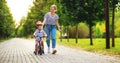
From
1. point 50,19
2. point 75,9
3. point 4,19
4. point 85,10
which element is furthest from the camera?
point 4,19

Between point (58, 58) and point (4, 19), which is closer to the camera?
point (58, 58)

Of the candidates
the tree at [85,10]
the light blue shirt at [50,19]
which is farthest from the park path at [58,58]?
the tree at [85,10]

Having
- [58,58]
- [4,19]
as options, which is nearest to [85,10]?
[58,58]

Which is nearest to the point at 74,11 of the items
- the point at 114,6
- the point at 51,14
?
the point at 114,6

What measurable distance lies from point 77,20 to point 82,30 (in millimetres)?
54698

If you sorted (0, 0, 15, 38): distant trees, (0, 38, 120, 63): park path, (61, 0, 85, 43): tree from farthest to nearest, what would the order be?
(0, 0, 15, 38): distant trees < (61, 0, 85, 43): tree < (0, 38, 120, 63): park path

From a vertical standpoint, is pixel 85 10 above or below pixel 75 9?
below

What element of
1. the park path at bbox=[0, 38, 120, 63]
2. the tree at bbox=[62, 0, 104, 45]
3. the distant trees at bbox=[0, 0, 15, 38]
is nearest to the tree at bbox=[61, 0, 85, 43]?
the tree at bbox=[62, 0, 104, 45]

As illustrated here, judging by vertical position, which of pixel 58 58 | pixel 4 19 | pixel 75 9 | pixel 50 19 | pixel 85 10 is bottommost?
pixel 58 58

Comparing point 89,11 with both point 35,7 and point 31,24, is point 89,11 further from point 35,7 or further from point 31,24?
point 31,24

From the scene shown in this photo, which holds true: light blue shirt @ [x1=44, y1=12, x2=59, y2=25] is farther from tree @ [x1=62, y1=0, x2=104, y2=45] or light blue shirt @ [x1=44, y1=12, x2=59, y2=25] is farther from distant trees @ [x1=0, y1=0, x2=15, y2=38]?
distant trees @ [x1=0, y1=0, x2=15, y2=38]

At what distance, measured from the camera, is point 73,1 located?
2714 cm

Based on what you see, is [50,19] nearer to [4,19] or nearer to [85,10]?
[85,10]

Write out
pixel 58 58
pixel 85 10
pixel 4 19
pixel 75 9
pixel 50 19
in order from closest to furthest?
1. pixel 58 58
2. pixel 50 19
3. pixel 85 10
4. pixel 75 9
5. pixel 4 19
